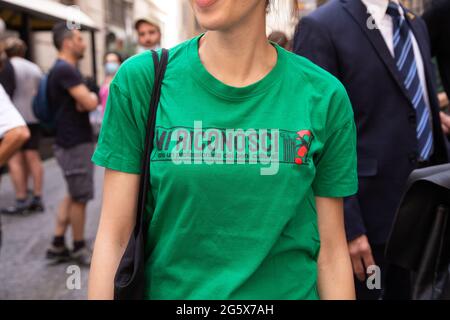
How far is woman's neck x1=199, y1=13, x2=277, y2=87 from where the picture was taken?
60.4 inches

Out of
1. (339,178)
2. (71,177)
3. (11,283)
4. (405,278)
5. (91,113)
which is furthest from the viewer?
(91,113)

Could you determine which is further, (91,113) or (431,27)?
(91,113)

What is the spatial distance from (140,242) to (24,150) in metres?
6.80

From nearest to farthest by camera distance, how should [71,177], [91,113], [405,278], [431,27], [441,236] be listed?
[441,236] → [405,278] → [431,27] → [71,177] → [91,113]

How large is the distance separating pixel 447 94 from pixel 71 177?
135 inches

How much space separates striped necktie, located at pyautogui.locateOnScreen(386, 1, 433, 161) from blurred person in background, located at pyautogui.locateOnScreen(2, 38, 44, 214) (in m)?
6.03

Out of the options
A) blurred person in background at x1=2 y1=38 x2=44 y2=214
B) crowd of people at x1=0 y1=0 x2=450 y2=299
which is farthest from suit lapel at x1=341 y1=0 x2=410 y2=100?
blurred person in background at x1=2 y1=38 x2=44 y2=214

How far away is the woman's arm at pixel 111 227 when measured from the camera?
1457mm

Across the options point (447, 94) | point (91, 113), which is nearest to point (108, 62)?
point (91, 113)

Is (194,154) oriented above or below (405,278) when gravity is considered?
above

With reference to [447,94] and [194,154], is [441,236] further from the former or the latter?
[447,94]

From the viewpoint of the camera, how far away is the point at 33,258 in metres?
5.74
